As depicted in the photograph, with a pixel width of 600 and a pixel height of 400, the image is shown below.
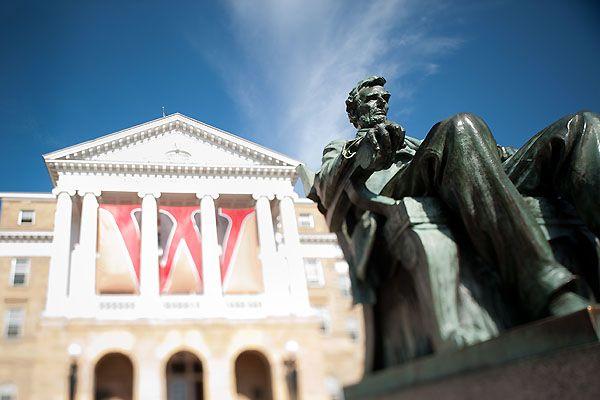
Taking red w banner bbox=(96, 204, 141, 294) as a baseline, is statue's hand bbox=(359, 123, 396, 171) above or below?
below

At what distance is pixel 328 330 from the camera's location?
32875 millimetres

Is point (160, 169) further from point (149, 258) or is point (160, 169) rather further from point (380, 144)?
point (380, 144)

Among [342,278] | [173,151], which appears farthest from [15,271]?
[342,278]

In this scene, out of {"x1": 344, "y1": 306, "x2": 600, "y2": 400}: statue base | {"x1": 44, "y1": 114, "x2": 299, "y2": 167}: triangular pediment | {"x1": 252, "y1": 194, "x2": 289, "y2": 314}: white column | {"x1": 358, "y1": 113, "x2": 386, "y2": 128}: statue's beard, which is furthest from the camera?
{"x1": 44, "y1": 114, "x2": 299, "y2": 167}: triangular pediment

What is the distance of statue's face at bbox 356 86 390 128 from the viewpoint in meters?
2.90

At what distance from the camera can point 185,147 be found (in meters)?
34.5

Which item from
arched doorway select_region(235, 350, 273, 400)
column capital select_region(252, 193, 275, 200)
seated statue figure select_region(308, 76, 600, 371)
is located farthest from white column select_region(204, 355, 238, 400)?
seated statue figure select_region(308, 76, 600, 371)

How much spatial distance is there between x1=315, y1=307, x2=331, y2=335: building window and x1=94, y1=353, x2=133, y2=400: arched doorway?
11.0 metres

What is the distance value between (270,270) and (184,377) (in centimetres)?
751

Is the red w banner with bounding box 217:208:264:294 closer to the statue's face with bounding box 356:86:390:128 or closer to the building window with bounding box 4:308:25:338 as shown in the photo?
the building window with bounding box 4:308:25:338

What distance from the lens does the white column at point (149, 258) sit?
28.7m

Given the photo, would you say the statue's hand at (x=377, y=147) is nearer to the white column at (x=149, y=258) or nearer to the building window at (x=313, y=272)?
the white column at (x=149, y=258)

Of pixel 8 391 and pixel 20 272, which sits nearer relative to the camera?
pixel 8 391

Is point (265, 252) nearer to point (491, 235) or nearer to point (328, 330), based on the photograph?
point (328, 330)
